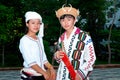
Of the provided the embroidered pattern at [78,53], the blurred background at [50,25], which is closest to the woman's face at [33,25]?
the embroidered pattern at [78,53]

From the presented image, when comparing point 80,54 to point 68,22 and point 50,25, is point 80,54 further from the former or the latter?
point 50,25

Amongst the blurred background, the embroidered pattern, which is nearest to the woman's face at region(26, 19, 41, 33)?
the embroidered pattern

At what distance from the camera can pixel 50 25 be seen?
1844 cm

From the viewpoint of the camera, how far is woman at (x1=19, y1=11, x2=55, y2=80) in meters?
3.53

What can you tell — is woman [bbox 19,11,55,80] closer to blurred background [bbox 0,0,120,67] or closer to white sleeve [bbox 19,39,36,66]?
white sleeve [bbox 19,39,36,66]

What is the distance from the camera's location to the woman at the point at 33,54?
3525 mm

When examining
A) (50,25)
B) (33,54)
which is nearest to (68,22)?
(33,54)

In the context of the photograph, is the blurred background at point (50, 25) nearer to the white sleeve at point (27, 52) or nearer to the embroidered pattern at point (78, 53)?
the white sleeve at point (27, 52)

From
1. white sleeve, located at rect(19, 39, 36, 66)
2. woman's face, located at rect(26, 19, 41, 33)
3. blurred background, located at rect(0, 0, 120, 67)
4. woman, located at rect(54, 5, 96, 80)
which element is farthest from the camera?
blurred background, located at rect(0, 0, 120, 67)

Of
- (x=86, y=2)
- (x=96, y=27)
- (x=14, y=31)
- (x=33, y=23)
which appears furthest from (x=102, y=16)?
(x=33, y=23)

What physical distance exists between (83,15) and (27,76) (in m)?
18.2

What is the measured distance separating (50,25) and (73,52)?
15.1 m

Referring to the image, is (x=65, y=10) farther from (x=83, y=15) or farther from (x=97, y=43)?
(x=97, y=43)

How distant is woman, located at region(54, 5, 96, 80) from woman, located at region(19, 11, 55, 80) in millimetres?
178
